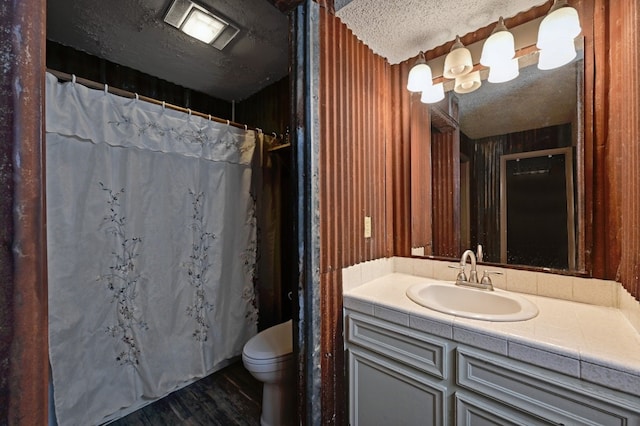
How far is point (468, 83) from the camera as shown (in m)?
1.52

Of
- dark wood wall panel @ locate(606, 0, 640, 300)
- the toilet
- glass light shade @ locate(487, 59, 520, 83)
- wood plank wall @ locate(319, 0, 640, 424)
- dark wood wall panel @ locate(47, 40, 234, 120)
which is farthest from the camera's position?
dark wood wall panel @ locate(47, 40, 234, 120)

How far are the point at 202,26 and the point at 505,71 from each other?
184cm

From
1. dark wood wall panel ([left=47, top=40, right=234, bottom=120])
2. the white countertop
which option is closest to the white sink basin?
the white countertop

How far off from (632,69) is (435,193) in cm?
91

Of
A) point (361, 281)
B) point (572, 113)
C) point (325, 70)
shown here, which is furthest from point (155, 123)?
point (572, 113)

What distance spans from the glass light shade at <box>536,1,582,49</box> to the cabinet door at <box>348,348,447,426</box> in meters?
1.56

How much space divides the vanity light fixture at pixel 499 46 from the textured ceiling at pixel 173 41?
123 cm

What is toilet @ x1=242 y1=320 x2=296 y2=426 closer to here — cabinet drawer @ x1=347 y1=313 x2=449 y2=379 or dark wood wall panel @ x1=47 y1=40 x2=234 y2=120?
cabinet drawer @ x1=347 y1=313 x2=449 y2=379

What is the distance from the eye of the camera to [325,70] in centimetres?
130

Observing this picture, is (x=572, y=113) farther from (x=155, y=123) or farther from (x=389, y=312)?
(x=155, y=123)

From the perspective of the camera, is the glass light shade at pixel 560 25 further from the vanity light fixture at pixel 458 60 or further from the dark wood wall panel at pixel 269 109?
the dark wood wall panel at pixel 269 109

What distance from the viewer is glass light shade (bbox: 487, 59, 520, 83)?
1346 millimetres

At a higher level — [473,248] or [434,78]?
[434,78]

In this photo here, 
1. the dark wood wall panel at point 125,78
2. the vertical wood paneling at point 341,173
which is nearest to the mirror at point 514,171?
the vertical wood paneling at point 341,173
